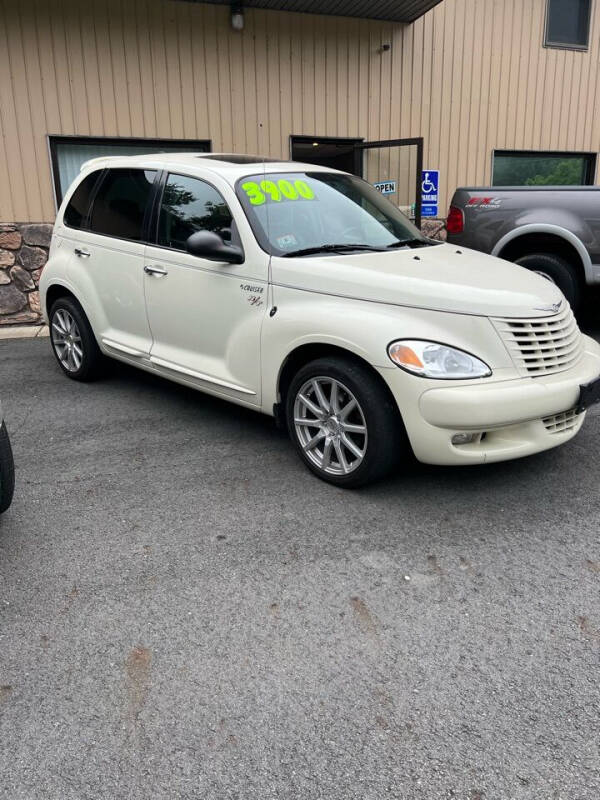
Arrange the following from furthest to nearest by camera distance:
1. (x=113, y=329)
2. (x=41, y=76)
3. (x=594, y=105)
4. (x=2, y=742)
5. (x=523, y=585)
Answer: (x=594, y=105), (x=41, y=76), (x=113, y=329), (x=523, y=585), (x=2, y=742)

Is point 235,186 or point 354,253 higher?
point 235,186

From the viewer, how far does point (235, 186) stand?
172 inches

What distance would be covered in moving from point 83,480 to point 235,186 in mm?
2090

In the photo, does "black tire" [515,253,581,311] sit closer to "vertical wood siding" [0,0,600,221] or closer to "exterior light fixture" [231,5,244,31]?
"vertical wood siding" [0,0,600,221]

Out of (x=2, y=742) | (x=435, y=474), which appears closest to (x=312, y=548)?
(x=435, y=474)

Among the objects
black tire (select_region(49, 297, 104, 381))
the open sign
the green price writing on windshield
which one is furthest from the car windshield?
the open sign

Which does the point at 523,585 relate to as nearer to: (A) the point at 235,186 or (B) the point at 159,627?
(B) the point at 159,627

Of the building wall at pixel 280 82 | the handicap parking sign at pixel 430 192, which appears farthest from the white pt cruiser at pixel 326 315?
the handicap parking sign at pixel 430 192

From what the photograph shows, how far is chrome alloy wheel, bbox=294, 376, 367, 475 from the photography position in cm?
370

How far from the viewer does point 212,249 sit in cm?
405

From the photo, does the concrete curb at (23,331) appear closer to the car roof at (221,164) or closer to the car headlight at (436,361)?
the car roof at (221,164)

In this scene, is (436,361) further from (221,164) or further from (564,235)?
(564,235)

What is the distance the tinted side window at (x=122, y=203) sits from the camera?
16.3 feet

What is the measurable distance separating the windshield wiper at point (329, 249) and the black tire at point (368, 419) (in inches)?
29.4
